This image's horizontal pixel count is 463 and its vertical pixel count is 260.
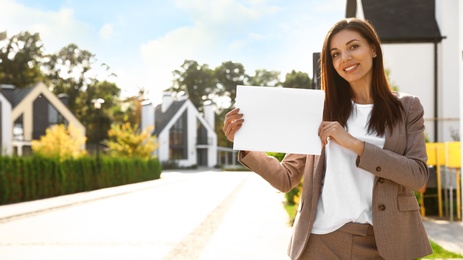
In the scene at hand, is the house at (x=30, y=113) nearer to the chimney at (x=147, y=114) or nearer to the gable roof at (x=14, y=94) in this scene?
the gable roof at (x=14, y=94)

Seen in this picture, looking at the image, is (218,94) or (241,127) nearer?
(241,127)

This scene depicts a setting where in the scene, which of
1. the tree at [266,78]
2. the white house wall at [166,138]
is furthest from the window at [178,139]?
the tree at [266,78]

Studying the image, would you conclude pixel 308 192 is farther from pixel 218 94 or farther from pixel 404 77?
pixel 218 94

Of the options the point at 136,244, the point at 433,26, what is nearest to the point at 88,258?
the point at 136,244

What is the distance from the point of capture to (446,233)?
8469 mm

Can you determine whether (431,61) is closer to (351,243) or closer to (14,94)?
(351,243)

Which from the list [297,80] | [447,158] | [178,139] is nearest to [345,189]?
[447,158]

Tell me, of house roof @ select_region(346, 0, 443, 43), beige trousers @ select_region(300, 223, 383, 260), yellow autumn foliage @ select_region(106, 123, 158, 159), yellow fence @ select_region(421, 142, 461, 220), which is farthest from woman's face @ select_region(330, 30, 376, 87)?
yellow autumn foliage @ select_region(106, 123, 158, 159)

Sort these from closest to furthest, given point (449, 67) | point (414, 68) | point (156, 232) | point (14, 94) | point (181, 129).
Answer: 1. point (156, 232)
2. point (449, 67)
3. point (414, 68)
4. point (14, 94)
5. point (181, 129)

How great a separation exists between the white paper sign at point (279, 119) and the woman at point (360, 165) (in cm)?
4

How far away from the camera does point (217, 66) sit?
65.1 meters

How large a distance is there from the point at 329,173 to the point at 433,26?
1587 centimetres

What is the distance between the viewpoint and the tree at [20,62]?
171 feet

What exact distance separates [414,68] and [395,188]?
49.4 ft
